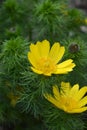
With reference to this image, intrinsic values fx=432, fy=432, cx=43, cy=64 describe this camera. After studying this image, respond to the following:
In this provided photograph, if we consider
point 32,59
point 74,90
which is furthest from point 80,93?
point 32,59

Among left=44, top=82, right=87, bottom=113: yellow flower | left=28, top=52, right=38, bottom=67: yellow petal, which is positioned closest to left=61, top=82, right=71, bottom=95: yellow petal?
left=44, top=82, right=87, bottom=113: yellow flower

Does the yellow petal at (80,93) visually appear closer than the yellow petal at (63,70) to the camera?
No

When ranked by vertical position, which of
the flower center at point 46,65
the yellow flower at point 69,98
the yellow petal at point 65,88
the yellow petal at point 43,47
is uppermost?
the yellow petal at point 43,47

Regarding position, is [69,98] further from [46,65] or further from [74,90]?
[46,65]

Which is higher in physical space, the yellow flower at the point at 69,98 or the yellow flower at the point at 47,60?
the yellow flower at the point at 47,60

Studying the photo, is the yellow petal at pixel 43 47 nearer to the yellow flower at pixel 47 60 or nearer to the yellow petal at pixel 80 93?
the yellow flower at pixel 47 60

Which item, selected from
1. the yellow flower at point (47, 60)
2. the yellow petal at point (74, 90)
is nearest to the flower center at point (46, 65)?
the yellow flower at point (47, 60)

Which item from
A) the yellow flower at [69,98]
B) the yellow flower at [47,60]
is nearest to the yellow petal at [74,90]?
the yellow flower at [69,98]

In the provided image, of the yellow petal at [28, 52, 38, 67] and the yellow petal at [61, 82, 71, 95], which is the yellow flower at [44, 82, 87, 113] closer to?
the yellow petal at [61, 82, 71, 95]
